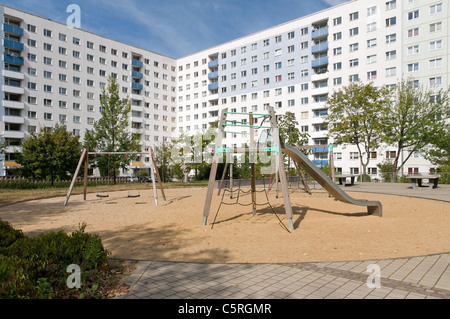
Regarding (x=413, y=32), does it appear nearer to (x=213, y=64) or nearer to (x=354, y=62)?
(x=354, y=62)

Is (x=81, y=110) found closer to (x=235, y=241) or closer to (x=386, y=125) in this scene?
(x=386, y=125)

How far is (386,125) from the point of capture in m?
31.5

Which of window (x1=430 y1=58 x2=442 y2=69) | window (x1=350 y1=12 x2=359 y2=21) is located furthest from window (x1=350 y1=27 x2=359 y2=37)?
window (x1=430 y1=58 x2=442 y2=69)

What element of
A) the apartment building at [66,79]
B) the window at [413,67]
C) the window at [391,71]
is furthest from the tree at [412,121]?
the apartment building at [66,79]

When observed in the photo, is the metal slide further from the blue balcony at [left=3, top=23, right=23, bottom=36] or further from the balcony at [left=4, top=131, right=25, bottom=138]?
the blue balcony at [left=3, top=23, right=23, bottom=36]

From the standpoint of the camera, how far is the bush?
3256mm

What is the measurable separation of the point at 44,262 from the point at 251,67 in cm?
6119

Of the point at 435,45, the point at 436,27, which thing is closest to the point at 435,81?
the point at 435,45

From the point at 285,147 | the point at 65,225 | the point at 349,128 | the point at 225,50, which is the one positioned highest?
the point at 225,50

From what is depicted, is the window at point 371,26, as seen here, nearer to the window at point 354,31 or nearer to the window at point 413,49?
the window at point 354,31

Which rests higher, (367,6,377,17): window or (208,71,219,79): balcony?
(367,6,377,17): window

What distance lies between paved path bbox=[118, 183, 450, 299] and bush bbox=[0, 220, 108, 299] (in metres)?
0.68

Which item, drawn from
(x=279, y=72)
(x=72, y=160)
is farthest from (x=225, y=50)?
(x=72, y=160)
